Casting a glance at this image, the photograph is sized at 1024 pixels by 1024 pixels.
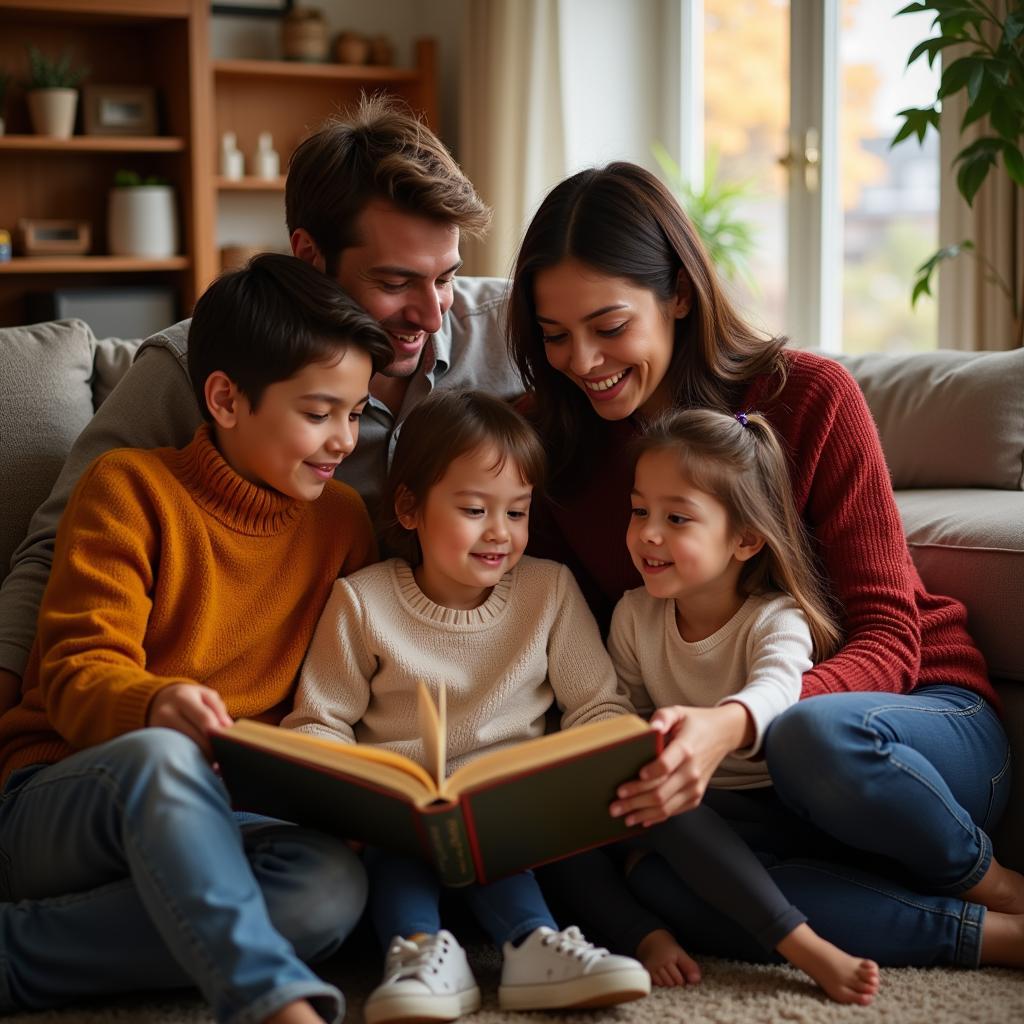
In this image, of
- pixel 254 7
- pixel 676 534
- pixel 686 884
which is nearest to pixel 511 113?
pixel 254 7

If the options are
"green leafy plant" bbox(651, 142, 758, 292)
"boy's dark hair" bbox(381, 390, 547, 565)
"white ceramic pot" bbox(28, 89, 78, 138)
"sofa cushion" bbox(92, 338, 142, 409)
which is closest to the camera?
"boy's dark hair" bbox(381, 390, 547, 565)

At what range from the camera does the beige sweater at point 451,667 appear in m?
1.71

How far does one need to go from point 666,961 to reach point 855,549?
0.57 meters

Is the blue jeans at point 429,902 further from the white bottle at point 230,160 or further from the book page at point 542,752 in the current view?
the white bottle at point 230,160

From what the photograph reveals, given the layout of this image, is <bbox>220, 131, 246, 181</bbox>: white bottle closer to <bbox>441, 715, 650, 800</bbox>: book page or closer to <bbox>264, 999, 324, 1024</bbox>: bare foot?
<bbox>441, 715, 650, 800</bbox>: book page

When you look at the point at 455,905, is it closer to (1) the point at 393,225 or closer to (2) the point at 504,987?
(2) the point at 504,987

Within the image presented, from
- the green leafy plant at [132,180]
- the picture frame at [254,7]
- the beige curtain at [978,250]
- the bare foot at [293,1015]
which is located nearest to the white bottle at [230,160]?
the green leafy plant at [132,180]

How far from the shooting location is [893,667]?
169 cm

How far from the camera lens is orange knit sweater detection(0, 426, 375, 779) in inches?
62.0

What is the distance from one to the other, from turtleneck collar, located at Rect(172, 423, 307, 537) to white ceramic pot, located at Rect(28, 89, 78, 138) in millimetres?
3027

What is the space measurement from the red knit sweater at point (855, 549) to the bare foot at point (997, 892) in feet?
0.81

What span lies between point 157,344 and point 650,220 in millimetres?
749

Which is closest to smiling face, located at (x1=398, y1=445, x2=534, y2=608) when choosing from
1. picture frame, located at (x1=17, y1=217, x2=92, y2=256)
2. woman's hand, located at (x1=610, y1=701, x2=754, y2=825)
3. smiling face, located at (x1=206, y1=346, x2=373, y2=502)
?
smiling face, located at (x1=206, y1=346, x2=373, y2=502)

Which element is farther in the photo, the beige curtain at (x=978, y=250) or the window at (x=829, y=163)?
the window at (x=829, y=163)
